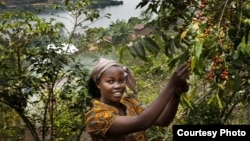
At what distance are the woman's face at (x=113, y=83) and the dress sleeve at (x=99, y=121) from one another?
61 mm

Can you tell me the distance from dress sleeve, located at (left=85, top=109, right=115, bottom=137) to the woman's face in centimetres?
6

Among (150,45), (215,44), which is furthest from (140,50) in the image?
(215,44)

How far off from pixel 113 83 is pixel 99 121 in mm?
134

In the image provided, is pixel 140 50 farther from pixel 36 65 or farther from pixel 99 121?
pixel 36 65

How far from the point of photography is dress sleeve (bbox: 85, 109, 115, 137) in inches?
54.2

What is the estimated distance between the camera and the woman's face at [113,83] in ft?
4.64

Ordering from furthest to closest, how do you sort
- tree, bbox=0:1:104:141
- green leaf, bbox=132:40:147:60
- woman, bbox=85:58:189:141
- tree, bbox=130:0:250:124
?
tree, bbox=0:1:104:141 < woman, bbox=85:58:189:141 < green leaf, bbox=132:40:147:60 < tree, bbox=130:0:250:124

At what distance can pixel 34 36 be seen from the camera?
373cm

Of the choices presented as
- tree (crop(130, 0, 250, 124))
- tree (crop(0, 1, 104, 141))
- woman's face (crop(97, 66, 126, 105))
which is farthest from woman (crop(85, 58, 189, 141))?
tree (crop(0, 1, 104, 141))

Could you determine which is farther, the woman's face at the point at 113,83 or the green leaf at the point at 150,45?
the woman's face at the point at 113,83

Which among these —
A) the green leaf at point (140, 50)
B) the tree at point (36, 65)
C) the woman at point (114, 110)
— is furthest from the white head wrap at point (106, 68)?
the tree at point (36, 65)

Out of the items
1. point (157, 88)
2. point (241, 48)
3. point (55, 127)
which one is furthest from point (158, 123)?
point (157, 88)

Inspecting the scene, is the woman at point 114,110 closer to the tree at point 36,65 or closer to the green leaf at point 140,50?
the green leaf at point 140,50

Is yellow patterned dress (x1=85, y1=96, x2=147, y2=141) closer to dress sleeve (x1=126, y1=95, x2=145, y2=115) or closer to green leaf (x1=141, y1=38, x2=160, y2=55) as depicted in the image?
dress sleeve (x1=126, y1=95, x2=145, y2=115)
